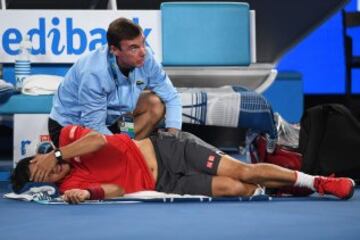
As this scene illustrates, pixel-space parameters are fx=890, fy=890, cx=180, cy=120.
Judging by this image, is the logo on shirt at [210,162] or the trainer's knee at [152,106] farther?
the trainer's knee at [152,106]

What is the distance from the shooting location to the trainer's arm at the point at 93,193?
13.1 feet

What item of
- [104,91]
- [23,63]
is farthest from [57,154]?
[23,63]

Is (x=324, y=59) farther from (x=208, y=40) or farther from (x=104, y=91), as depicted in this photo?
(x=104, y=91)

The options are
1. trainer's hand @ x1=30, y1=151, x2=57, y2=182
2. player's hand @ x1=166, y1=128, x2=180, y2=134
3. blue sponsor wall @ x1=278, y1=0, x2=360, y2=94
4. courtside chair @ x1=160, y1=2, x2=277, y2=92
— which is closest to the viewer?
trainer's hand @ x1=30, y1=151, x2=57, y2=182

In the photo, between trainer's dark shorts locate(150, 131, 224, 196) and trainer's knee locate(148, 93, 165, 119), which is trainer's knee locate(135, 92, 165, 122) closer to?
trainer's knee locate(148, 93, 165, 119)

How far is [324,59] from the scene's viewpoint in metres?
8.93

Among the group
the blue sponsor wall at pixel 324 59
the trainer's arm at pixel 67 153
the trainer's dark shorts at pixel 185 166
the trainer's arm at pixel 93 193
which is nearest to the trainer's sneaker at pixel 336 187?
the trainer's dark shorts at pixel 185 166

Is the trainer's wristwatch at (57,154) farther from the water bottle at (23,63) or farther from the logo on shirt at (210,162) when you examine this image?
the water bottle at (23,63)

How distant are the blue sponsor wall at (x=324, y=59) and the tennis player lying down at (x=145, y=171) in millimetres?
4752

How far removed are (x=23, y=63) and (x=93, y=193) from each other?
2.08 meters

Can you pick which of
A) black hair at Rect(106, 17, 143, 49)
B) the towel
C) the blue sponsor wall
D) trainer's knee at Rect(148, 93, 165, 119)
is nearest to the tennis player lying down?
the towel

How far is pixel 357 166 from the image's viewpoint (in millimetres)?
4848

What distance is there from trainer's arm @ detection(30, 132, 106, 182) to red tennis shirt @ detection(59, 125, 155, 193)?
0.09 m

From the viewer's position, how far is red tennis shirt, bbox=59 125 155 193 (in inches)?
163
